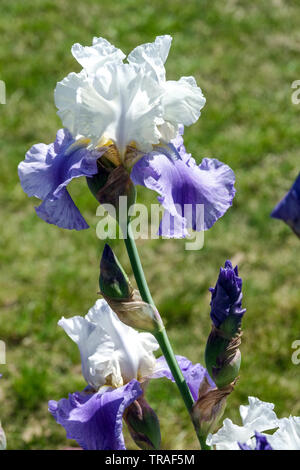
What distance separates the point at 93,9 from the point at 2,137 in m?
1.27

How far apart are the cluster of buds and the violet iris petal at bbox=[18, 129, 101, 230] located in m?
0.21

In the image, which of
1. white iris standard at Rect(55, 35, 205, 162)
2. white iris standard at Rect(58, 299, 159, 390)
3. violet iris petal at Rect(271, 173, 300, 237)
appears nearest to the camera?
violet iris petal at Rect(271, 173, 300, 237)

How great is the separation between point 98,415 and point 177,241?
192cm

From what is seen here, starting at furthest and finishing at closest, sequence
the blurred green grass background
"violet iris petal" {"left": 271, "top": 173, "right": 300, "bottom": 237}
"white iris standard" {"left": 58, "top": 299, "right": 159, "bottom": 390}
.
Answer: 1. the blurred green grass background
2. "white iris standard" {"left": 58, "top": 299, "right": 159, "bottom": 390}
3. "violet iris petal" {"left": 271, "top": 173, "right": 300, "bottom": 237}

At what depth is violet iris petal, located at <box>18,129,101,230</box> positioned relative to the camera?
2.86ft

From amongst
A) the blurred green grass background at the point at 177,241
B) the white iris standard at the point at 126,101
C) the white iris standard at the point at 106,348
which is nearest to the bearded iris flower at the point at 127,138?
the white iris standard at the point at 126,101

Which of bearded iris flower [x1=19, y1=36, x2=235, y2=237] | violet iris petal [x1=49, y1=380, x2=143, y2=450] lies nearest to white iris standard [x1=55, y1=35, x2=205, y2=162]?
bearded iris flower [x1=19, y1=36, x2=235, y2=237]

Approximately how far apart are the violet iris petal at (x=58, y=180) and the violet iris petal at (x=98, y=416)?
0.78 ft

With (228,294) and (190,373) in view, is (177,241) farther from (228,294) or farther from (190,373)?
(228,294)

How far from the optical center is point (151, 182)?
0.89m

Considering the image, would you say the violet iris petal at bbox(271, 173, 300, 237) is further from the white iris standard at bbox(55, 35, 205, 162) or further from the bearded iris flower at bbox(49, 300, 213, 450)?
the bearded iris flower at bbox(49, 300, 213, 450)

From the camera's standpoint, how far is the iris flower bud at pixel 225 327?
0.87m

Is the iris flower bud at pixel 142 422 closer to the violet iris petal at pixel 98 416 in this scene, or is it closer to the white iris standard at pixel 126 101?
the violet iris petal at pixel 98 416
